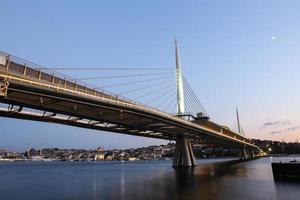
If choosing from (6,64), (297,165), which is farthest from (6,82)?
(297,165)

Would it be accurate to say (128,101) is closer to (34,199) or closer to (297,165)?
(34,199)

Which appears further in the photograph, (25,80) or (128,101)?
(128,101)

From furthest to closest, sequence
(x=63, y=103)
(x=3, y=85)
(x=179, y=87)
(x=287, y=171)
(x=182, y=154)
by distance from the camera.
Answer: (x=182, y=154) → (x=179, y=87) → (x=287, y=171) → (x=63, y=103) → (x=3, y=85)

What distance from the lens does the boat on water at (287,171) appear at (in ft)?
154

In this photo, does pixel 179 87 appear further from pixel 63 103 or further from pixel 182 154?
pixel 63 103

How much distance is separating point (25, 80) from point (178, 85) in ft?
169

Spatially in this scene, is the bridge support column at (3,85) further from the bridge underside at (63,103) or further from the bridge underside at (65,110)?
the bridge underside at (65,110)

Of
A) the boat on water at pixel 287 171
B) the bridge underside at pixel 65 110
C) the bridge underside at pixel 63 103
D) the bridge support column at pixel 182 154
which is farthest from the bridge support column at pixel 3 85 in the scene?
the bridge support column at pixel 182 154

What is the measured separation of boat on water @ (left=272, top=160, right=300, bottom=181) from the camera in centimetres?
4706

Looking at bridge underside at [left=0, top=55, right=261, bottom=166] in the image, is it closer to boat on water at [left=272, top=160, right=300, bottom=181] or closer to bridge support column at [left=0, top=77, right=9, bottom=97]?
bridge support column at [left=0, top=77, right=9, bottom=97]

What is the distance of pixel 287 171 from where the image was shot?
A: 48562 mm

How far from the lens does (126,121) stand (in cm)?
6109

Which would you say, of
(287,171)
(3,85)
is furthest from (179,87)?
(3,85)

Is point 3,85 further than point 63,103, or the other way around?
point 63,103
